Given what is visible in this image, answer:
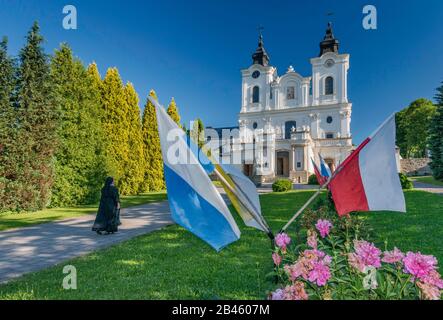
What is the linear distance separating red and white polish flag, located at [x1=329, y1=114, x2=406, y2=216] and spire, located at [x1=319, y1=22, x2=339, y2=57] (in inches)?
1599

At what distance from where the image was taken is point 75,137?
564 inches

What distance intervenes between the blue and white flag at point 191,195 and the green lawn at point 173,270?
48.7 inches

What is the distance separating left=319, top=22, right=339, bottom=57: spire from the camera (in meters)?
38.3

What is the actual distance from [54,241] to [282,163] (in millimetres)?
30607

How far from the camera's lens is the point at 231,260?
494cm

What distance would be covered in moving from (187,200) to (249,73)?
1647 inches

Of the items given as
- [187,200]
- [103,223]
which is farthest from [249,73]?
[187,200]

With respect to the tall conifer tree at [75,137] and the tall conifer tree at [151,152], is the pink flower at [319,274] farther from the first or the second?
the tall conifer tree at [151,152]

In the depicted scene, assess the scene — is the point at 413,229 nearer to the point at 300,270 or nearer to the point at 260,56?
the point at 300,270

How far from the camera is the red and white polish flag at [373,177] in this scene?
3.21 m

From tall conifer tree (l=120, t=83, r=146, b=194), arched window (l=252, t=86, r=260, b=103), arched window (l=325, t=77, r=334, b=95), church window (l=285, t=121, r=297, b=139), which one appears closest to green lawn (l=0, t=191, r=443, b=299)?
tall conifer tree (l=120, t=83, r=146, b=194)

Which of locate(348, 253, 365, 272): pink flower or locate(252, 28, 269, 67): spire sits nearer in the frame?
locate(348, 253, 365, 272): pink flower

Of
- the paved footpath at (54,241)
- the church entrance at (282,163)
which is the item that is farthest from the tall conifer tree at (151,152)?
the church entrance at (282,163)

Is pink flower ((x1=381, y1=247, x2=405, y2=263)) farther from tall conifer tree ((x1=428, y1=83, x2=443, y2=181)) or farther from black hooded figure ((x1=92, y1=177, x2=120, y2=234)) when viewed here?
tall conifer tree ((x1=428, y1=83, x2=443, y2=181))
